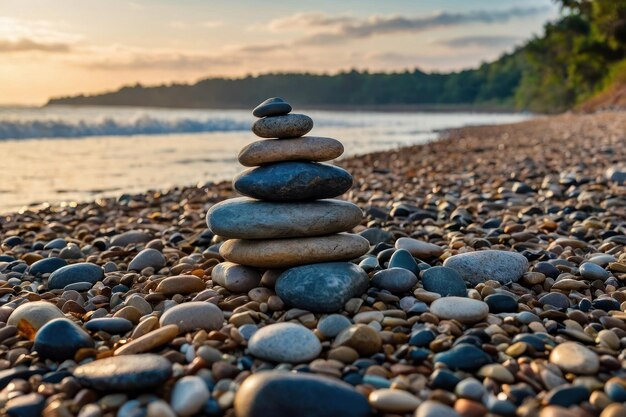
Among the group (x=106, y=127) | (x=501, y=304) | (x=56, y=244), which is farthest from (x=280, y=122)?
(x=106, y=127)

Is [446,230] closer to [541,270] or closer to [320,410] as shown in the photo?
[541,270]

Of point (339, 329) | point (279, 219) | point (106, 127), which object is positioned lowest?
point (339, 329)

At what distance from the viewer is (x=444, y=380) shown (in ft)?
7.91

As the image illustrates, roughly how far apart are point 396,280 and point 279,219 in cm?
81

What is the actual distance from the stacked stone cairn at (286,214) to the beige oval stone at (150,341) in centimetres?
74

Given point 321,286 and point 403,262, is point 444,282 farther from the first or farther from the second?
point 321,286

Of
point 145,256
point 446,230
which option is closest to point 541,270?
point 446,230

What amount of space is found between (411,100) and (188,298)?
4794 inches

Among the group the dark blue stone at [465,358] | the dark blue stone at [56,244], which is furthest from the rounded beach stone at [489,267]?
the dark blue stone at [56,244]

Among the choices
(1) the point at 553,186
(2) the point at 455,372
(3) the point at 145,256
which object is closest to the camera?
(2) the point at 455,372

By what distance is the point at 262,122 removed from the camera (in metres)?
3.82

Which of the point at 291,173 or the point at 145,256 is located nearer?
the point at 291,173

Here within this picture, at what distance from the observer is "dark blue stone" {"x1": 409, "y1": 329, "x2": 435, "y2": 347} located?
2.78 metres

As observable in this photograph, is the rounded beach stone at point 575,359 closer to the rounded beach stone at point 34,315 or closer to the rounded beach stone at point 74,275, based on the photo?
the rounded beach stone at point 34,315
